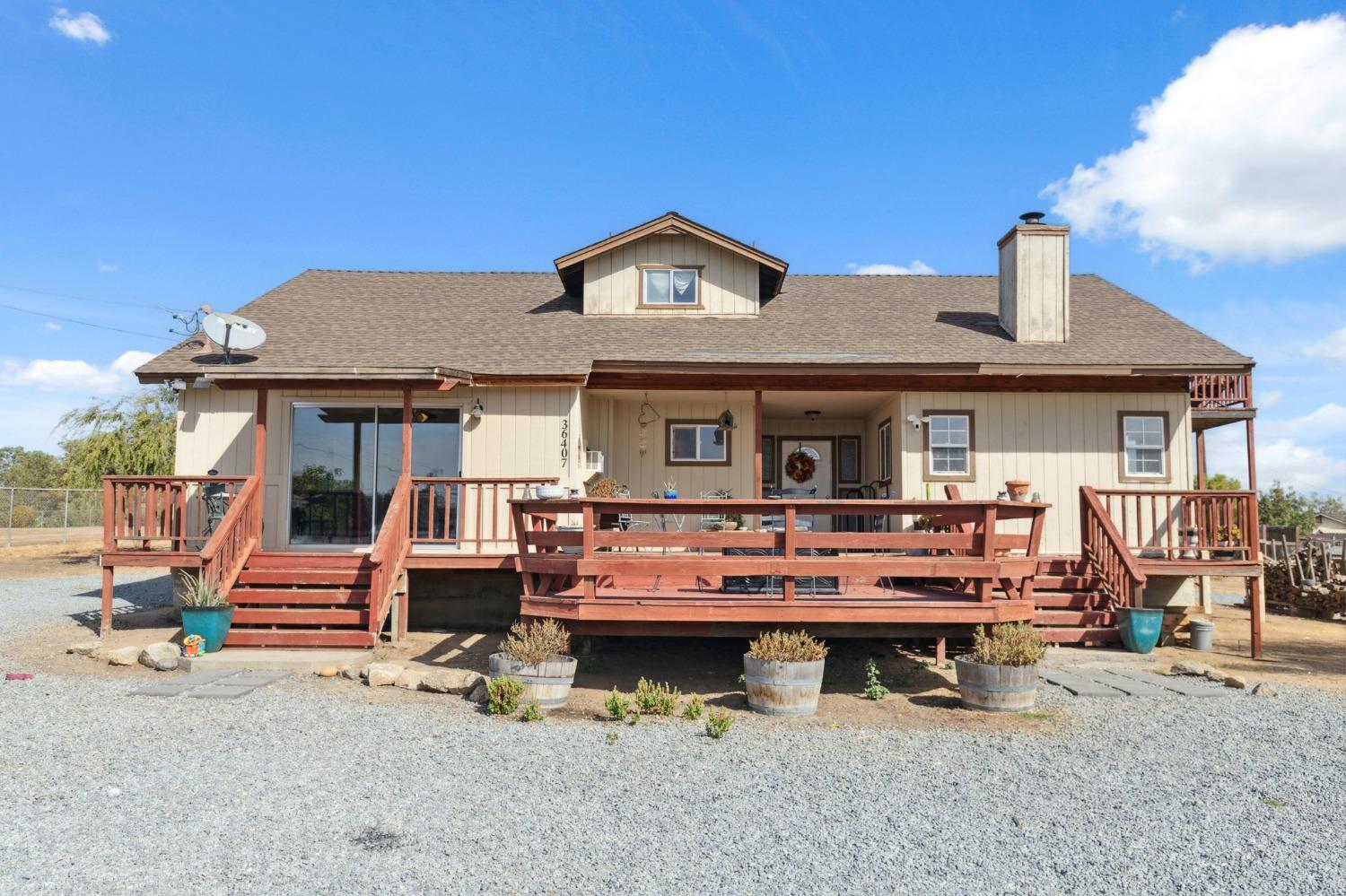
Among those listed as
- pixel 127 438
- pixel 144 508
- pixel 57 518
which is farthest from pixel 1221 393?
pixel 57 518

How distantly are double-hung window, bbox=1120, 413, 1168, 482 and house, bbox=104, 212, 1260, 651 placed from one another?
0.03m

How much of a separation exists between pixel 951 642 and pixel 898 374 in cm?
413

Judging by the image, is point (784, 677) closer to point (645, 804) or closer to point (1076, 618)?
point (645, 804)

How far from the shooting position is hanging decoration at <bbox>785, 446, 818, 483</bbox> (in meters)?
15.4

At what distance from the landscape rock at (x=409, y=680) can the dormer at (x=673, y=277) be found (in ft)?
25.1

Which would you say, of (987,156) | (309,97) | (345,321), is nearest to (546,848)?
(345,321)

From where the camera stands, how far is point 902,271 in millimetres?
17219

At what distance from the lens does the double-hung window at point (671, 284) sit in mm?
14398

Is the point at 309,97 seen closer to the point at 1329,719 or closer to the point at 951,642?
the point at 951,642

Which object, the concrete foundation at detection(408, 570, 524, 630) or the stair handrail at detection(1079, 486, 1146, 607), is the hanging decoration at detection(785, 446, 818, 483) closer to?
the stair handrail at detection(1079, 486, 1146, 607)

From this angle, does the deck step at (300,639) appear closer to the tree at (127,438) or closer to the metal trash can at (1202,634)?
the metal trash can at (1202,634)

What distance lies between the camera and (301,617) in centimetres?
938

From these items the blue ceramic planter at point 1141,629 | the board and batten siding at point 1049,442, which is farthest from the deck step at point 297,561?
the blue ceramic planter at point 1141,629

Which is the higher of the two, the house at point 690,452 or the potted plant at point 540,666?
the house at point 690,452
